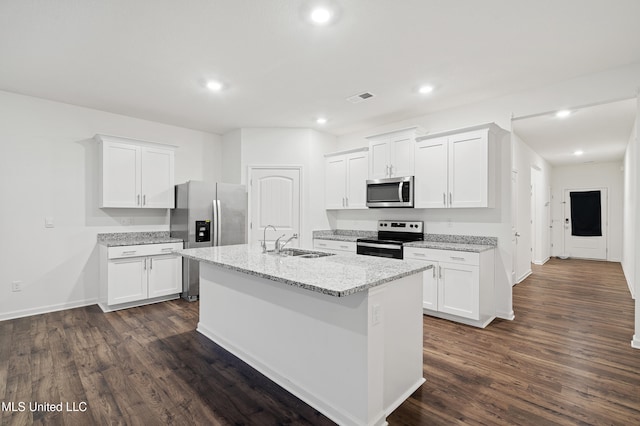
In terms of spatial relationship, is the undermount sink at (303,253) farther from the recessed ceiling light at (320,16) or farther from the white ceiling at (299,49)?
the recessed ceiling light at (320,16)

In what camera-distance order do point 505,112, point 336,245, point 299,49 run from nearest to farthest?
point 299,49 → point 505,112 → point 336,245

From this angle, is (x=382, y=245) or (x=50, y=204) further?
(x=382, y=245)

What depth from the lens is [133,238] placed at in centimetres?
462

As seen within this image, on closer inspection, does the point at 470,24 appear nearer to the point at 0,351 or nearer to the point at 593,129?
the point at 593,129

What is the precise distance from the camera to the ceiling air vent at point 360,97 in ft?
12.4

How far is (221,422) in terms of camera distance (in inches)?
75.7

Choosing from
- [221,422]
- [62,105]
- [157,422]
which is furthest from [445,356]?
[62,105]

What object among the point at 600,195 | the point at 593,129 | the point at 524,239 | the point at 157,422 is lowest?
the point at 157,422

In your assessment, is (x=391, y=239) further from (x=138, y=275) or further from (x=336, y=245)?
(x=138, y=275)

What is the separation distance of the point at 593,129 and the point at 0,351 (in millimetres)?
8171

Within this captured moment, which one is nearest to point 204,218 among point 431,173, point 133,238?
point 133,238

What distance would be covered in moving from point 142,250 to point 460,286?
4053 millimetres

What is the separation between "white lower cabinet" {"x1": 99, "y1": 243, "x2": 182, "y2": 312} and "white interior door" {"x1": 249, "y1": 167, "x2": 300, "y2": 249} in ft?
4.21

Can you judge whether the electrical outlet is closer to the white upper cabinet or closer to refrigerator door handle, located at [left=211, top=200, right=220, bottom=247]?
the white upper cabinet
